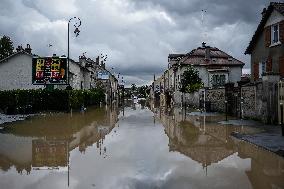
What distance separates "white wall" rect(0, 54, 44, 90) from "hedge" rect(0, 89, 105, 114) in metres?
8.83

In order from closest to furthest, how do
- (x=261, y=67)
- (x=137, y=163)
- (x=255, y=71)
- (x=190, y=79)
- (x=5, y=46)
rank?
(x=137, y=163) < (x=261, y=67) < (x=255, y=71) < (x=190, y=79) < (x=5, y=46)

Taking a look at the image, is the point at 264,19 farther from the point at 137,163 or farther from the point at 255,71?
the point at 137,163

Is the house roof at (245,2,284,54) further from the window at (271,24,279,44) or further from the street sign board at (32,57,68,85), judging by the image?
the street sign board at (32,57,68,85)

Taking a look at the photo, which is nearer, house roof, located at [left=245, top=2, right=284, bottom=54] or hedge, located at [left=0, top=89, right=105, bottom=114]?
house roof, located at [left=245, top=2, right=284, bottom=54]

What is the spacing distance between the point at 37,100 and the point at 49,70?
4359 millimetres

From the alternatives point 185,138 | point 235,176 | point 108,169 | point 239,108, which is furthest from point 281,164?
point 239,108

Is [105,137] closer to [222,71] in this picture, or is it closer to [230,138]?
[230,138]

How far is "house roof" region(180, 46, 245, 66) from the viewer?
58.4 meters

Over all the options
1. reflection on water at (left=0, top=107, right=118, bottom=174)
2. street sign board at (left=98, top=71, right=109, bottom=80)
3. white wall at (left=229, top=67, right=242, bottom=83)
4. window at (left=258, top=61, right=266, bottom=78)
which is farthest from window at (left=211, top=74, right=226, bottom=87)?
reflection on water at (left=0, top=107, right=118, bottom=174)

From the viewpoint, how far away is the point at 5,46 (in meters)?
89.0

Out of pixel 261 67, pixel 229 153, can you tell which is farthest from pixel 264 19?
pixel 229 153

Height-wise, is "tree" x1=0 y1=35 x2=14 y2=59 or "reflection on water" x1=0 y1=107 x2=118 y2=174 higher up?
"tree" x1=0 y1=35 x2=14 y2=59

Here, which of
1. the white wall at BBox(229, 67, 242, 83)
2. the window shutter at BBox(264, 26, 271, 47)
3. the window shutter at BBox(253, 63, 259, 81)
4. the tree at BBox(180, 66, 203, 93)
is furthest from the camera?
the white wall at BBox(229, 67, 242, 83)

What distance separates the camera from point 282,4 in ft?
102
